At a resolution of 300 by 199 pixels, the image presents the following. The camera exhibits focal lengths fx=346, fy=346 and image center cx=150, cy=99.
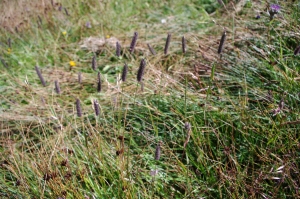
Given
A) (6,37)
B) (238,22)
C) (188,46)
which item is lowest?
(6,37)

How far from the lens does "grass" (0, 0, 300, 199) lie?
1.44 metres

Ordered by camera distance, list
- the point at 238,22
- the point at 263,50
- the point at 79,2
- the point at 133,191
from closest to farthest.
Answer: the point at 133,191
the point at 263,50
the point at 238,22
the point at 79,2

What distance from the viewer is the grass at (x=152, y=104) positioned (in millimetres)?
1437

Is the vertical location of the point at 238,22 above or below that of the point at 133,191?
above

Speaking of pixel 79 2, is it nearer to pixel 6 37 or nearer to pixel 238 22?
pixel 6 37

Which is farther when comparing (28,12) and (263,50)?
(28,12)

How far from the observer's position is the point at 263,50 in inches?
87.6

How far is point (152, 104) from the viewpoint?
195 cm

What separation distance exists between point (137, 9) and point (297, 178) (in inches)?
119

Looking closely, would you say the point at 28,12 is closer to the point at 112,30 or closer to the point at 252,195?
the point at 112,30

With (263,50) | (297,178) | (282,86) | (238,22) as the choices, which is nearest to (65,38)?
(238,22)

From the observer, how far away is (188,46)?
2.67m

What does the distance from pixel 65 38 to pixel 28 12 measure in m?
0.59

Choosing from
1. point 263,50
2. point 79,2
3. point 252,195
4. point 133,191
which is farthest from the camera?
point 79,2
